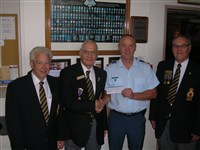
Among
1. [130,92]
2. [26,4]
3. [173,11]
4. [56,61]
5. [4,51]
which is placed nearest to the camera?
[130,92]

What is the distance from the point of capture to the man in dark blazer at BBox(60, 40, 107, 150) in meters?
2.33

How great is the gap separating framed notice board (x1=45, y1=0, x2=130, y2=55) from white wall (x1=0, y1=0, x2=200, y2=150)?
0.32 ft

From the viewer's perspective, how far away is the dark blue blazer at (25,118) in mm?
2059

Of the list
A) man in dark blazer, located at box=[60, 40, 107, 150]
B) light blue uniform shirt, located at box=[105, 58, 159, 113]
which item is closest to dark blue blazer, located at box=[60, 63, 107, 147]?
man in dark blazer, located at box=[60, 40, 107, 150]

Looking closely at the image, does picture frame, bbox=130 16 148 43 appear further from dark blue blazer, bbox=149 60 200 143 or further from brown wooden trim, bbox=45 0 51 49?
brown wooden trim, bbox=45 0 51 49

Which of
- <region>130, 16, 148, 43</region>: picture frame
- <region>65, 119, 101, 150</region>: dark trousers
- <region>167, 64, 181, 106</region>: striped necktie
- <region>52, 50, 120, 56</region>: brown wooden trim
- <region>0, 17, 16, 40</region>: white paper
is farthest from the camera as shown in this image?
<region>130, 16, 148, 43</region>: picture frame

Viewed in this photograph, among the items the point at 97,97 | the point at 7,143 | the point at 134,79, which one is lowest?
the point at 7,143

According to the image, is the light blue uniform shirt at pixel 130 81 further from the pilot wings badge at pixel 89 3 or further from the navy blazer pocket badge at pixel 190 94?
the pilot wings badge at pixel 89 3

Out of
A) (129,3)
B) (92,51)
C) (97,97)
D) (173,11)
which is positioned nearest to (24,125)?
(97,97)

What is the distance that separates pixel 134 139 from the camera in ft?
8.72

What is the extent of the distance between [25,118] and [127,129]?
1.16 metres

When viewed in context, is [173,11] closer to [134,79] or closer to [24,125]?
[134,79]

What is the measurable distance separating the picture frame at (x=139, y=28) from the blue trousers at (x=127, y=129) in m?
1.14

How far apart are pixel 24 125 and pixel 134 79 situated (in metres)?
1.28
